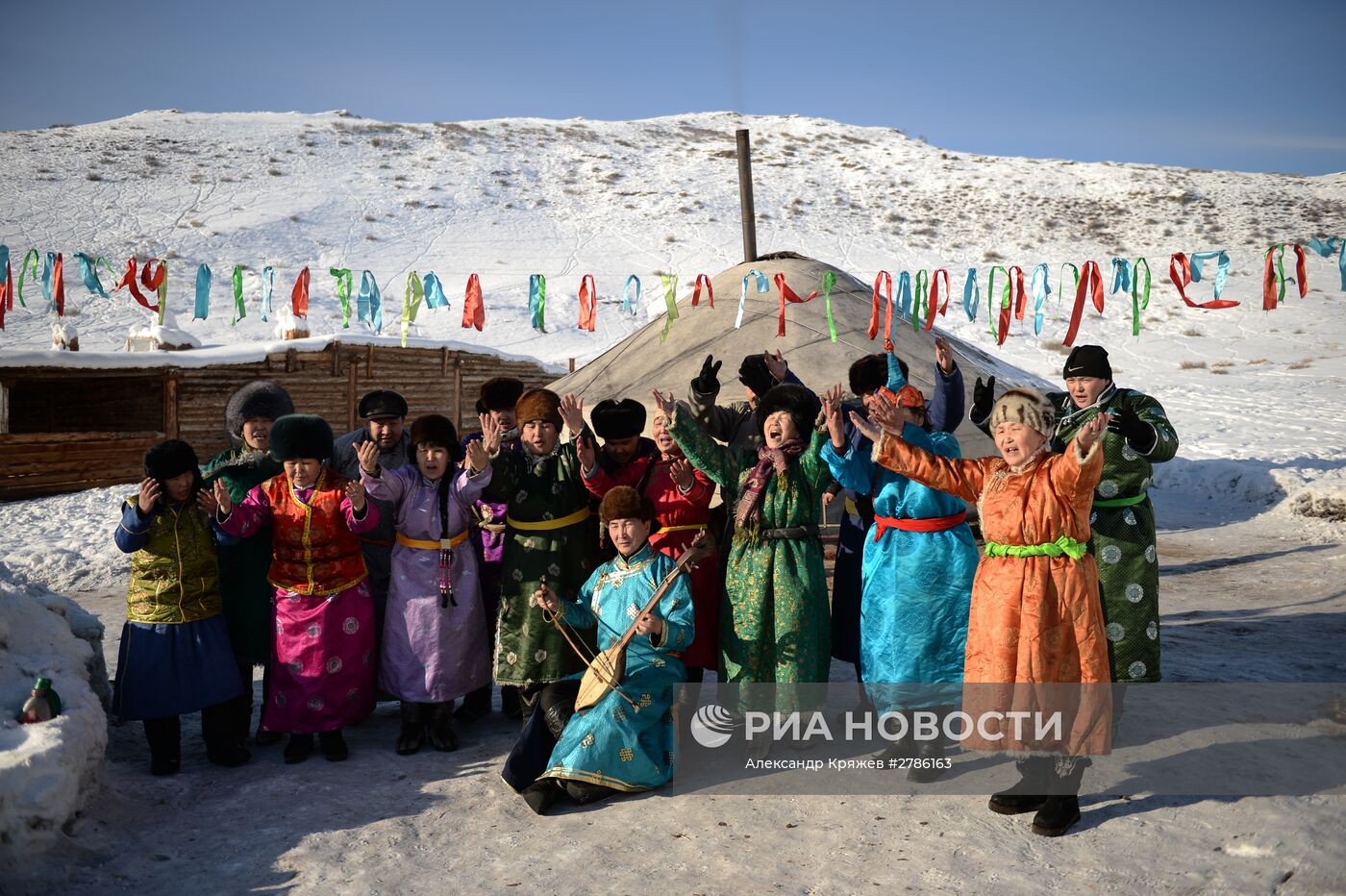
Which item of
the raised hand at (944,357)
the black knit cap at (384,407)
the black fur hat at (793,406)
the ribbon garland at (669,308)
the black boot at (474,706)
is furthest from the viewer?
the ribbon garland at (669,308)

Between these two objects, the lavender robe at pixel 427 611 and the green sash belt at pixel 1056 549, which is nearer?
the green sash belt at pixel 1056 549

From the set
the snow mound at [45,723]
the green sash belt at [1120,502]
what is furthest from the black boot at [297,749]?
the green sash belt at [1120,502]

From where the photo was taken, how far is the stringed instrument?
3.35 m

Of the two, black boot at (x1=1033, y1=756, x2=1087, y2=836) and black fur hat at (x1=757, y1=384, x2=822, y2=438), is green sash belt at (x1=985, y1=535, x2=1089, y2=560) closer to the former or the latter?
black boot at (x1=1033, y1=756, x2=1087, y2=836)

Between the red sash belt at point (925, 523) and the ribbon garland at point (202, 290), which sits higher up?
the ribbon garland at point (202, 290)

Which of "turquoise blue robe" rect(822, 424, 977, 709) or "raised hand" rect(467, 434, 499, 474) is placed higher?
"raised hand" rect(467, 434, 499, 474)

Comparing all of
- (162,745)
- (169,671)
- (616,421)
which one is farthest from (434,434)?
(162,745)

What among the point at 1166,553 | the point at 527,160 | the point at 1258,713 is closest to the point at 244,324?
the point at 527,160

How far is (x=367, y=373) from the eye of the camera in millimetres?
12430

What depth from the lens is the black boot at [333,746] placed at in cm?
369

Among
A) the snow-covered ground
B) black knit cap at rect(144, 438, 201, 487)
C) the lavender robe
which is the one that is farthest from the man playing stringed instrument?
black knit cap at rect(144, 438, 201, 487)

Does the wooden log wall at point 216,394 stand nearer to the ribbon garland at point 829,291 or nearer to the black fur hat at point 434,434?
the ribbon garland at point 829,291

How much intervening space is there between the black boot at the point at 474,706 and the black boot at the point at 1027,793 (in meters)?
2.12

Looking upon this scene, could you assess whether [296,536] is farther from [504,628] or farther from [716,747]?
[716,747]
